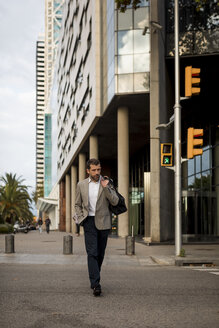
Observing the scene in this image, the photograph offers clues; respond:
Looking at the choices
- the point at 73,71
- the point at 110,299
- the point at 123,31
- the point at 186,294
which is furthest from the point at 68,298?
the point at 73,71

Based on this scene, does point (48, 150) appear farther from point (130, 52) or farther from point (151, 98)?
point (151, 98)

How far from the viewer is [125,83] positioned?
84.7 feet

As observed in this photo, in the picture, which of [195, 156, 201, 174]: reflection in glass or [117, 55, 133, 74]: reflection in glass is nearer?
[195, 156, 201, 174]: reflection in glass

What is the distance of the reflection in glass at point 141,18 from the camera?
25641 mm

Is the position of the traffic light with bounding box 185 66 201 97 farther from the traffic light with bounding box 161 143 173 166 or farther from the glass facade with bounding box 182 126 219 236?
the glass facade with bounding box 182 126 219 236

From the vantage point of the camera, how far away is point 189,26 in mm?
21938

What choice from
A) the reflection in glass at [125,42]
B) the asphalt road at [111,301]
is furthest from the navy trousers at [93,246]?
the reflection in glass at [125,42]

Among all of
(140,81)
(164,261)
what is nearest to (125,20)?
(140,81)

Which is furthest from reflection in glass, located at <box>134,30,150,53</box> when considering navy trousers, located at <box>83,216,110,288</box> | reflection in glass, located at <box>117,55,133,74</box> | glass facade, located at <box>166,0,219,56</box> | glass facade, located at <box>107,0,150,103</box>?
navy trousers, located at <box>83,216,110,288</box>

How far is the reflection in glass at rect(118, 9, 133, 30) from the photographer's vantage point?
26.1 meters

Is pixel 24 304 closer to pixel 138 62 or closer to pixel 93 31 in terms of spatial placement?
pixel 138 62

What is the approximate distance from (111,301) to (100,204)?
1.32 m

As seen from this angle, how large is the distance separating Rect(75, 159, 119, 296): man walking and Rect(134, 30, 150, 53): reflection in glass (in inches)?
787

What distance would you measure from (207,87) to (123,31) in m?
5.81
